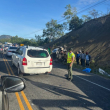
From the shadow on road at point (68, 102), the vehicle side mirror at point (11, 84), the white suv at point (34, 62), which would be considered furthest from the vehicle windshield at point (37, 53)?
the vehicle side mirror at point (11, 84)

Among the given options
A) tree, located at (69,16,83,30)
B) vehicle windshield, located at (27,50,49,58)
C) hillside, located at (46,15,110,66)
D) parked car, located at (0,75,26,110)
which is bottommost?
parked car, located at (0,75,26,110)

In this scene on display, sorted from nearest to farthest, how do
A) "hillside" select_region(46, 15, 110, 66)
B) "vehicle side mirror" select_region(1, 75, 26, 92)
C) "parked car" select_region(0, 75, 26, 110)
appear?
"parked car" select_region(0, 75, 26, 110)
"vehicle side mirror" select_region(1, 75, 26, 92)
"hillside" select_region(46, 15, 110, 66)

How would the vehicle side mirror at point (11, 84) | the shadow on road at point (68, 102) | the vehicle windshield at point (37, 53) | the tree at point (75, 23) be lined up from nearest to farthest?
1. the vehicle side mirror at point (11, 84)
2. the shadow on road at point (68, 102)
3. the vehicle windshield at point (37, 53)
4. the tree at point (75, 23)

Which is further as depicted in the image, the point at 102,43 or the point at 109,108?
the point at 102,43

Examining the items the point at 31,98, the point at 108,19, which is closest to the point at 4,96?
the point at 31,98

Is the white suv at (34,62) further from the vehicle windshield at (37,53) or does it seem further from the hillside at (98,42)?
the hillside at (98,42)

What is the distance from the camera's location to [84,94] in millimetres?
5320

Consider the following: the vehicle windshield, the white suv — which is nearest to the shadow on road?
the white suv

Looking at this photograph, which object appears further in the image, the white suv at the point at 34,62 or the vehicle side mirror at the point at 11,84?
the white suv at the point at 34,62

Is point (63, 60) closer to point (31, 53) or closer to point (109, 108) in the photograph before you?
point (31, 53)

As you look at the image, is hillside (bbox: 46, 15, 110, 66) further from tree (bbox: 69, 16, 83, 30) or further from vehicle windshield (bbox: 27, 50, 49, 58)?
vehicle windshield (bbox: 27, 50, 49, 58)

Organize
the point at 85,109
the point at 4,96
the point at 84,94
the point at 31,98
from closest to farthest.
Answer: the point at 4,96 → the point at 85,109 → the point at 31,98 → the point at 84,94

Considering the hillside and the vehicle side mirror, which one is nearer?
the vehicle side mirror

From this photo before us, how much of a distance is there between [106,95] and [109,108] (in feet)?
4.01
